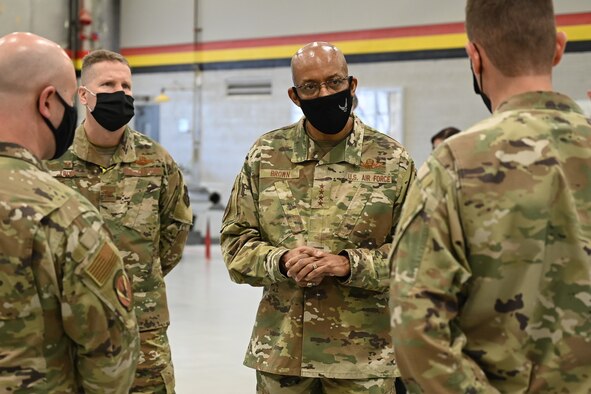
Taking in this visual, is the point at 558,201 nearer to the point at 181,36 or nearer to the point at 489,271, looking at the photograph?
the point at 489,271

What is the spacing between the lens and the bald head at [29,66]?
1.97 m

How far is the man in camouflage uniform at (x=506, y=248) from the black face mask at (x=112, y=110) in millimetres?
1998

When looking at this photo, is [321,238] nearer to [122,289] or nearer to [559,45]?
[122,289]

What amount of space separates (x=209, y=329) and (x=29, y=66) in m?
6.00

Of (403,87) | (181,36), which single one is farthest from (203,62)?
(403,87)

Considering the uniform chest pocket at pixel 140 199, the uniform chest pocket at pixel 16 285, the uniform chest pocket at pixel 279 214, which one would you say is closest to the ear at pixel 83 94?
the uniform chest pocket at pixel 140 199

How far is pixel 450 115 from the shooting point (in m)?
13.7

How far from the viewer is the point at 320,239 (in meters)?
3.05

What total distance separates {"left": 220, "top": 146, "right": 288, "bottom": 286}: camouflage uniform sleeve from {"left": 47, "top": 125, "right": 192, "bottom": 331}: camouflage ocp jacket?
0.51 metres

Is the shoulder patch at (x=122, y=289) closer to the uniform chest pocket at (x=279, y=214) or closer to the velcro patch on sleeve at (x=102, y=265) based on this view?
the velcro patch on sleeve at (x=102, y=265)

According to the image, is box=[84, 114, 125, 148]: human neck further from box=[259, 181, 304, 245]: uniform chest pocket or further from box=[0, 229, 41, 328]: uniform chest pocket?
box=[0, 229, 41, 328]: uniform chest pocket

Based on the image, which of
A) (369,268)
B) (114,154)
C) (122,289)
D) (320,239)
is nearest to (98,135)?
(114,154)

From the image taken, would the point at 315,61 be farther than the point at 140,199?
No

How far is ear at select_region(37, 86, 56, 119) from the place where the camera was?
199cm
